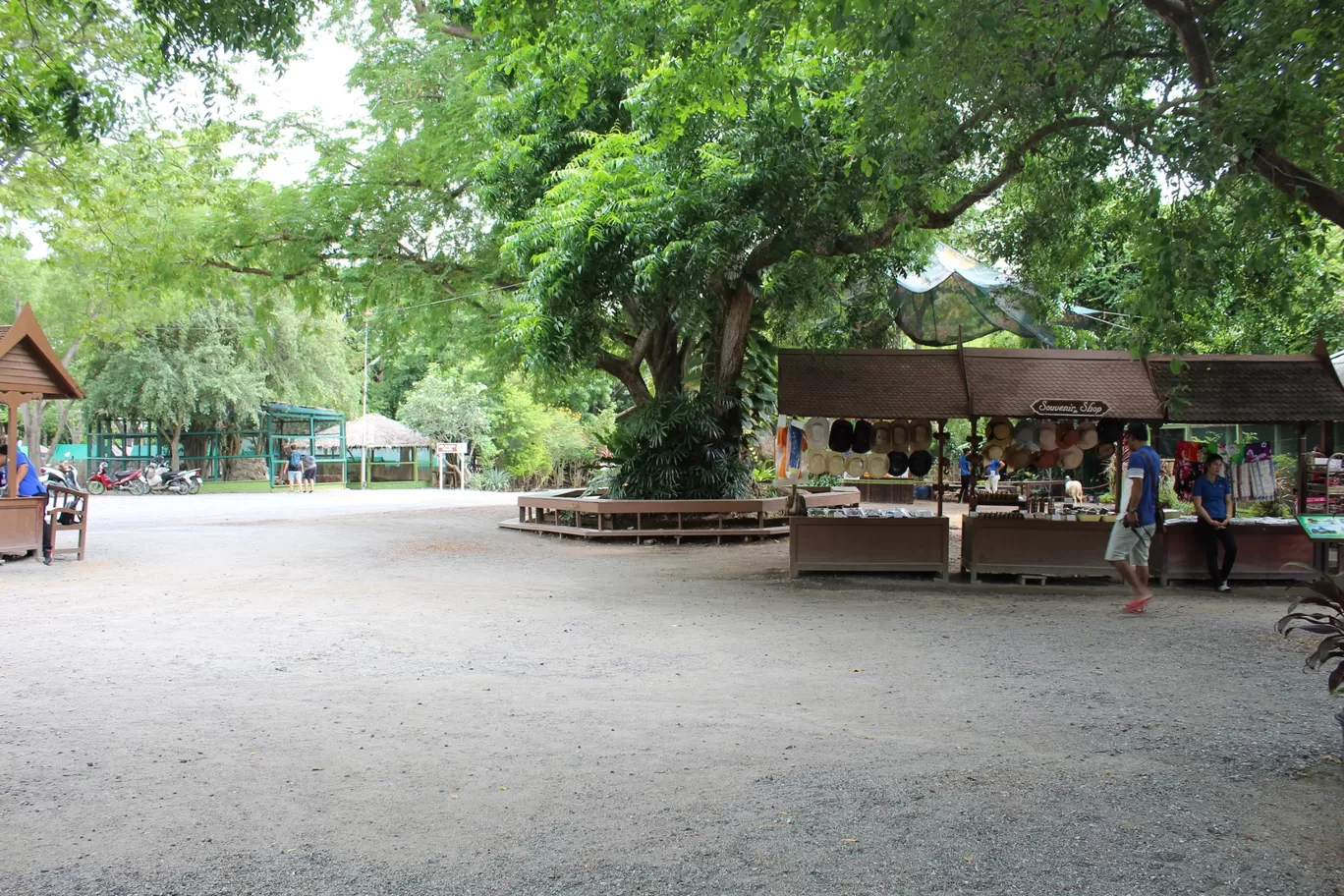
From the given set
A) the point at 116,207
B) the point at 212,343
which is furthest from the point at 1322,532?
the point at 212,343

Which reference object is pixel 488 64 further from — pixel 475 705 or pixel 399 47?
pixel 475 705

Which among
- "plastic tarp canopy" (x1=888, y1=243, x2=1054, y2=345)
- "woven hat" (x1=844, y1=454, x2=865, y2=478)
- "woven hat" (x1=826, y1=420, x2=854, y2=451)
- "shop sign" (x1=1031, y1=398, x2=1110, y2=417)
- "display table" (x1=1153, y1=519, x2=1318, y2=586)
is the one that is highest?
"plastic tarp canopy" (x1=888, y1=243, x2=1054, y2=345)

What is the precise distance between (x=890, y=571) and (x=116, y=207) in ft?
52.5

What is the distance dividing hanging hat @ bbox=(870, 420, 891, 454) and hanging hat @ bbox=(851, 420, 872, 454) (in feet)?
0.24

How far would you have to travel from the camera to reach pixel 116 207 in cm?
1941

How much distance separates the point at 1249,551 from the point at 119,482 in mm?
34924

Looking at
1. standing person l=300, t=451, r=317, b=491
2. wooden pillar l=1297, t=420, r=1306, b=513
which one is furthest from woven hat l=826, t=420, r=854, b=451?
standing person l=300, t=451, r=317, b=491

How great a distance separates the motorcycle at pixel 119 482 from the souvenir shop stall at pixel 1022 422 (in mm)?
30751

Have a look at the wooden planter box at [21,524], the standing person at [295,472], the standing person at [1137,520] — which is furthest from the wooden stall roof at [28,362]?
the standing person at [295,472]

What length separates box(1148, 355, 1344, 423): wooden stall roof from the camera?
11.8 m

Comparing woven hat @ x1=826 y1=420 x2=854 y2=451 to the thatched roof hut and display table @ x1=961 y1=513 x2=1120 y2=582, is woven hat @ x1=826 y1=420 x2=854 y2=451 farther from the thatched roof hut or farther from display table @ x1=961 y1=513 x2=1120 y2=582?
the thatched roof hut

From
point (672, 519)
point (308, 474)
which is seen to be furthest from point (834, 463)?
point (308, 474)

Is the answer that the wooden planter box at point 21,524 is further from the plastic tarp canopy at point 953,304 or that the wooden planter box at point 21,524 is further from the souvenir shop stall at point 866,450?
the plastic tarp canopy at point 953,304

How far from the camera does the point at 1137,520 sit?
10117 mm
